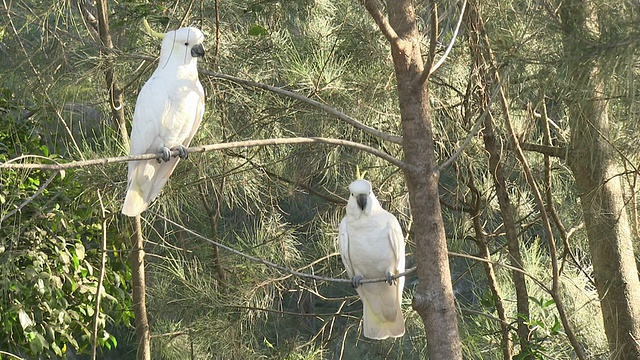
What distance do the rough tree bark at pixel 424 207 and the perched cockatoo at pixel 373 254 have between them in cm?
46

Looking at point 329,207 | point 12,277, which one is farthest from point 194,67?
point 329,207

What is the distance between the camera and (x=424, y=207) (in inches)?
71.2

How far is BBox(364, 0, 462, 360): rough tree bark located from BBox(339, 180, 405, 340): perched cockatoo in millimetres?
463

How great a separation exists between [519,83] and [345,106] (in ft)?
2.74

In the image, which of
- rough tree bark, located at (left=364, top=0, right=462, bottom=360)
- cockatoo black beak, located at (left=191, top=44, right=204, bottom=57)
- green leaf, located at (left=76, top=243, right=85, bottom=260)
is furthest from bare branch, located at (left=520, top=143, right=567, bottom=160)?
green leaf, located at (left=76, top=243, right=85, bottom=260)

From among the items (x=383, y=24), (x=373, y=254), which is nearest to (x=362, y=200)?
(x=373, y=254)

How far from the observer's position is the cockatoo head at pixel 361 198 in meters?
2.27

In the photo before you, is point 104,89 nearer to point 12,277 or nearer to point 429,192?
point 12,277

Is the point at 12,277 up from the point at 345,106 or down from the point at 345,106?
down

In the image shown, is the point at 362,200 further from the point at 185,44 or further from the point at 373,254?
Result: the point at 185,44

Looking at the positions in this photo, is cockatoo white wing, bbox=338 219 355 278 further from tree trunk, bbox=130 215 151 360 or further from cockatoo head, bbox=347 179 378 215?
tree trunk, bbox=130 215 151 360

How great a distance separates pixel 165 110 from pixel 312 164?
938 mm

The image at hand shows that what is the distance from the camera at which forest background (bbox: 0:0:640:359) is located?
2.00 metres

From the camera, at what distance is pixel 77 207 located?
2.68 m
